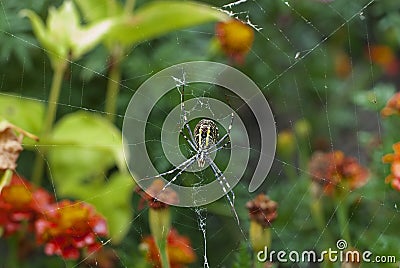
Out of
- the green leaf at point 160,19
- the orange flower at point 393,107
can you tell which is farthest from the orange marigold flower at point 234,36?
the orange flower at point 393,107

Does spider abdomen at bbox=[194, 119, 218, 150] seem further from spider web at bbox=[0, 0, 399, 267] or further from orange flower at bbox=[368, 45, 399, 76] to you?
orange flower at bbox=[368, 45, 399, 76]

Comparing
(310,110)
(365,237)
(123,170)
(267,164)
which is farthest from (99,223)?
(310,110)

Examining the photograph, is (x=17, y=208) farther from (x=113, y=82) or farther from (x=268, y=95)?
(x=268, y=95)

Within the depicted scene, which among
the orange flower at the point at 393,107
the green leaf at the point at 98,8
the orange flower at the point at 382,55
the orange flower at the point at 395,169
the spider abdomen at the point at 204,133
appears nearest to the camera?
the orange flower at the point at 395,169

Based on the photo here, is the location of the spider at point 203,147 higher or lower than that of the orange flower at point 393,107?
lower

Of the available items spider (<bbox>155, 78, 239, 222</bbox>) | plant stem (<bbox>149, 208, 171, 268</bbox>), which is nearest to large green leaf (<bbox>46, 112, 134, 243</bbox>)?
spider (<bbox>155, 78, 239, 222</bbox>)

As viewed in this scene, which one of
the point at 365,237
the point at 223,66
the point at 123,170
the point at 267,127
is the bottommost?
the point at 365,237

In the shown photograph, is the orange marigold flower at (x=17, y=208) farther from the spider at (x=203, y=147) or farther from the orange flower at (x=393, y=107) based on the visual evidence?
the orange flower at (x=393, y=107)

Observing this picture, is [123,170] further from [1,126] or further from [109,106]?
[1,126]
